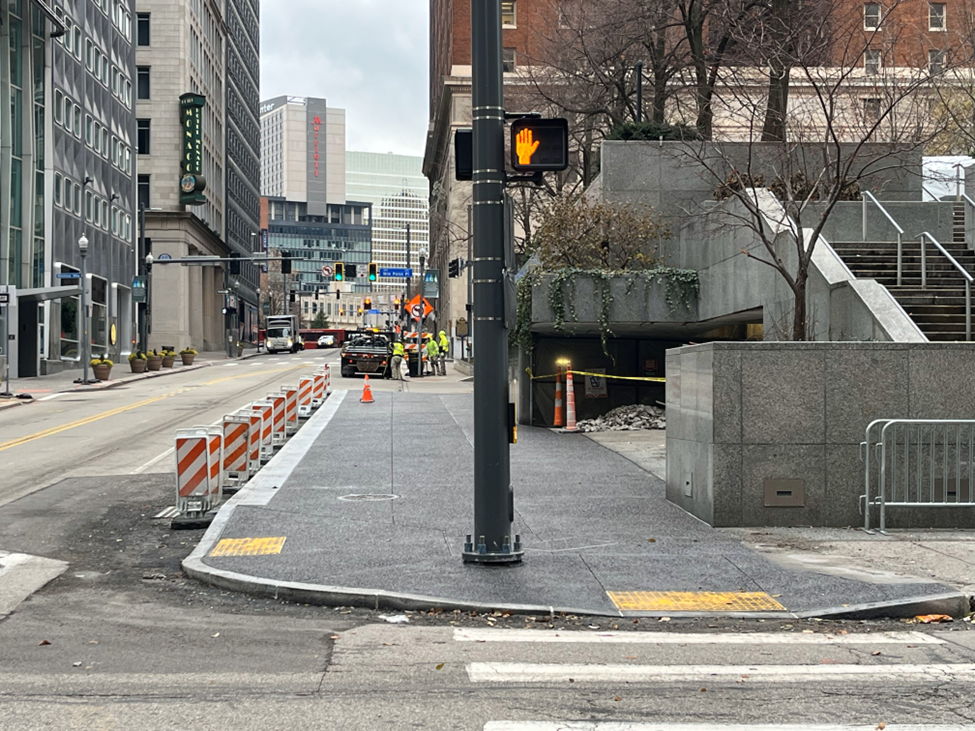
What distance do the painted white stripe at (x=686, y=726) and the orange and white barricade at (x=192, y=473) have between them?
7.41m

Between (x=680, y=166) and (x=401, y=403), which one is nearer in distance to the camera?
(x=680, y=166)

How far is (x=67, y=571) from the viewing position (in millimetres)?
10070

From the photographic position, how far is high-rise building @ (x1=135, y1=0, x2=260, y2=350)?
86.4m

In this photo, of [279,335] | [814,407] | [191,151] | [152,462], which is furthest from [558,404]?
[279,335]

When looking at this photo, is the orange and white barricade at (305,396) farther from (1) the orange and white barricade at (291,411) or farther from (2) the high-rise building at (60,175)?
(2) the high-rise building at (60,175)

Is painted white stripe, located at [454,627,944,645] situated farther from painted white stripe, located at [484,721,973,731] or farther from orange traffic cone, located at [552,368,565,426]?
orange traffic cone, located at [552,368,565,426]

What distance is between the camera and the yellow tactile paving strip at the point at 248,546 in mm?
10164

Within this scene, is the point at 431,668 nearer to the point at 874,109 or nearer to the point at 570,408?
the point at 570,408

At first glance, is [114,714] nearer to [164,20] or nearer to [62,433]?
[62,433]

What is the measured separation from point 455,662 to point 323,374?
26.7 metres

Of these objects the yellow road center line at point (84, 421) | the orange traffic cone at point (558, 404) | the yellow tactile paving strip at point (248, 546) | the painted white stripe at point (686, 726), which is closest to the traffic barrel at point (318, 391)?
the yellow road center line at point (84, 421)

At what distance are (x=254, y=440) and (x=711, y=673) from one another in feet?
35.8

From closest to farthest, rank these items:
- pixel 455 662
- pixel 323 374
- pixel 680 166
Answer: pixel 455 662 → pixel 680 166 → pixel 323 374

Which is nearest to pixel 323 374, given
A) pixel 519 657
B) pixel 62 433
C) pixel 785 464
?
pixel 62 433
